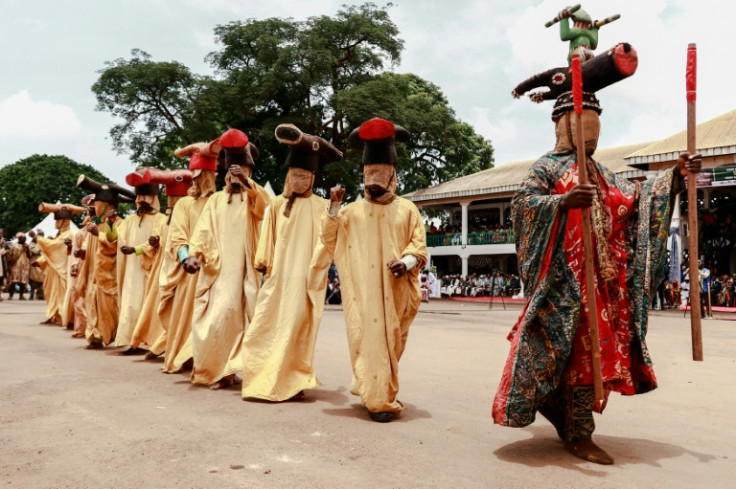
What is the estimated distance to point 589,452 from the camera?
147 inches

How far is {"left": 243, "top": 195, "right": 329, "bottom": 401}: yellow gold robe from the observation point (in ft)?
18.2

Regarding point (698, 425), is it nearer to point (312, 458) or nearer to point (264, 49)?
point (312, 458)

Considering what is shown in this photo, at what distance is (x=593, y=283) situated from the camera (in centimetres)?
357

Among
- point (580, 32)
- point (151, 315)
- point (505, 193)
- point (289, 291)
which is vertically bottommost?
point (151, 315)

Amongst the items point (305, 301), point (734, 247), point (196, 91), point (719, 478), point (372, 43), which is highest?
point (372, 43)

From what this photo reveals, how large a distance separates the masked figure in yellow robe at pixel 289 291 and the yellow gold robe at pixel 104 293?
4400 mm

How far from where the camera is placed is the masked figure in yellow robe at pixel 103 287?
9.18m

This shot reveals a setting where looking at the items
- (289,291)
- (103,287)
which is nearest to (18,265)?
(103,287)

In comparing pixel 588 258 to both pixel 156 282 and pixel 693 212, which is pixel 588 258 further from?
pixel 156 282

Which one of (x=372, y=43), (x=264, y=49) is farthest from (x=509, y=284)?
(x=264, y=49)

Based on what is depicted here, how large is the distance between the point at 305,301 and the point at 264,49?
24202mm

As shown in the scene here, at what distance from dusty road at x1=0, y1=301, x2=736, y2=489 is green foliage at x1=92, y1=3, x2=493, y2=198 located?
21.3 metres

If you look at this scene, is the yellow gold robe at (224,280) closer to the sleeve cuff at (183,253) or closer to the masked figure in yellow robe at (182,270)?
the sleeve cuff at (183,253)

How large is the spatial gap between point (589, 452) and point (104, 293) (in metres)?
7.64
